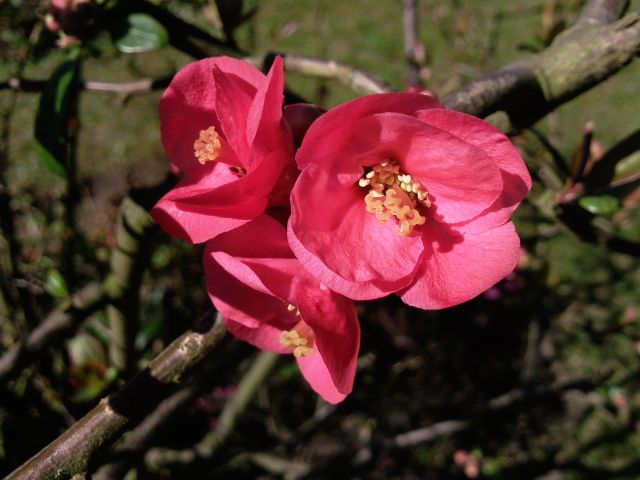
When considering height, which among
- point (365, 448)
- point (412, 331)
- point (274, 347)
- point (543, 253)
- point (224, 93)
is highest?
point (224, 93)

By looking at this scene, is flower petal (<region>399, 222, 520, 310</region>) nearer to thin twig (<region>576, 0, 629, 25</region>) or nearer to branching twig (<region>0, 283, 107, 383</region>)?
thin twig (<region>576, 0, 629, 25</region>)

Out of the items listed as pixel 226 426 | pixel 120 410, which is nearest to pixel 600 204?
pixel 120 410

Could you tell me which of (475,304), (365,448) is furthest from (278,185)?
(475,304)

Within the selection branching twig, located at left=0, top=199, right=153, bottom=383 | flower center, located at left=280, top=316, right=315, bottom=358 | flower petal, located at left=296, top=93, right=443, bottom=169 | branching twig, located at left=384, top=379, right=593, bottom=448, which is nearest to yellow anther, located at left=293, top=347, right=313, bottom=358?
flower center, located at left=280, top=316, right=315, bottom=358

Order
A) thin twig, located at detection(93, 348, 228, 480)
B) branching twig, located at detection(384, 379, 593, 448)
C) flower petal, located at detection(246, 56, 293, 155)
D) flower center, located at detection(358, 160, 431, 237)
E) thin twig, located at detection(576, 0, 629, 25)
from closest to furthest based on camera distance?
flower petal, located at detection(246, 56, 293, 155)
flower center, located at detection(358, 160, 431, 237)
thin twig, located at detection(576, 0, 629, 25)
thin twig, located at detection(93, 348, 228, 480)
branching twig, located at detection(384, 379, 593, 448)

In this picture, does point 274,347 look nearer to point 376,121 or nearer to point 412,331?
point 376,121

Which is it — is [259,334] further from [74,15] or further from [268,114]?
[74,15]
